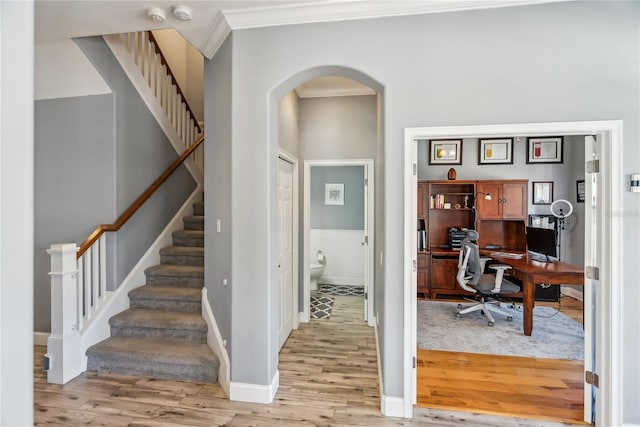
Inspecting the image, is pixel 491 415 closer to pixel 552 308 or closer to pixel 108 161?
pixel 552 308

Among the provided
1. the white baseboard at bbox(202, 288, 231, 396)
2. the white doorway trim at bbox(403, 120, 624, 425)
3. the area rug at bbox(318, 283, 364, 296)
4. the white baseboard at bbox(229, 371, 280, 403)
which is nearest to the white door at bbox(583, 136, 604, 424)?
the white doorway trim at bbox(403, 120, 624, 425)

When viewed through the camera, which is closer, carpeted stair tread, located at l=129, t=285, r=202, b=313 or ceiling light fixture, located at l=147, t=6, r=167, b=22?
ceiling light fixture, located at l=147, t=6, r=167, b=22

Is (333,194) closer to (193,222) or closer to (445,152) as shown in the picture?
(445,152)

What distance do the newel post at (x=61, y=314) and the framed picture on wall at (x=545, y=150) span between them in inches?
238

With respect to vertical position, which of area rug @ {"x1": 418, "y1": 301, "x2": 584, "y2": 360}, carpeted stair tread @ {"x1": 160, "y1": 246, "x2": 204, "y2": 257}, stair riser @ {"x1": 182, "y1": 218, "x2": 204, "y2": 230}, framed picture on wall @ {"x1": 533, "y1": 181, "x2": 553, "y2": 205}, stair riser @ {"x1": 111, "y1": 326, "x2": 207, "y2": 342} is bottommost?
area rug @ {"x1": 418, "y1": 301, "x2": 584, "y2": 360}

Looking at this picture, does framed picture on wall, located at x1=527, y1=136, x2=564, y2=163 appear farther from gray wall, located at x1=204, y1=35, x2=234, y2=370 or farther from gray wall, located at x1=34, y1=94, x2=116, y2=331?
gray wall, located at x1=34, y1=94, x2=116, y2=331

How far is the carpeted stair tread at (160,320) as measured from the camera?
2756 mm

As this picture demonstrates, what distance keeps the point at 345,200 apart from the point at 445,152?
190 cm

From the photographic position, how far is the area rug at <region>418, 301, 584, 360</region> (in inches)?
122

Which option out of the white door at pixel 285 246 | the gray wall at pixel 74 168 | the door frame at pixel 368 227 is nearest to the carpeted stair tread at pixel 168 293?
the gray wall at pixel 74 168

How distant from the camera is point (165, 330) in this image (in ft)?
9.15

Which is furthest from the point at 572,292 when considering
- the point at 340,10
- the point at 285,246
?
the point at 340,10

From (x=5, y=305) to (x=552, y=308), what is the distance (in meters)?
5.58

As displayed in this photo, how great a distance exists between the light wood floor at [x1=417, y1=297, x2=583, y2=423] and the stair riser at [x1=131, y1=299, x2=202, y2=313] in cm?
213
